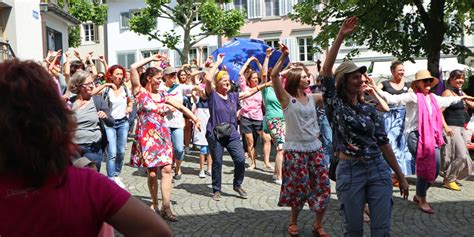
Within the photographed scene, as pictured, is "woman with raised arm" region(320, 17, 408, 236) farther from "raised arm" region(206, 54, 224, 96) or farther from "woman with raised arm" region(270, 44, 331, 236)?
"raised arm" region(206, 54, 224, 96)

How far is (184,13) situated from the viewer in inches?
1312

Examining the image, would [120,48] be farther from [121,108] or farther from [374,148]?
[374,148]

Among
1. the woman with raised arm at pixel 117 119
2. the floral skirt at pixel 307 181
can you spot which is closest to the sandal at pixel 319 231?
the floral skirt at pixel 307 181

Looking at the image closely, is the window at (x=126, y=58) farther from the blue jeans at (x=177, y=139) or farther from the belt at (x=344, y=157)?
the belt at (x=344, y=157)

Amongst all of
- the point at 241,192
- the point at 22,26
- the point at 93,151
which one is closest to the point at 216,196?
the point at 241,192

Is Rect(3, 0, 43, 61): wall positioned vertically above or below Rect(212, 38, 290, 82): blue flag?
above

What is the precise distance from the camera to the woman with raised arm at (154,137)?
662 cm

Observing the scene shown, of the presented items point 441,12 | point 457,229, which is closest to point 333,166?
point 457,229

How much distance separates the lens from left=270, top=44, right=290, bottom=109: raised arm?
5.42 m

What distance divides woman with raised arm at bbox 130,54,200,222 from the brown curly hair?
4.85 meters

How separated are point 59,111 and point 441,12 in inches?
603

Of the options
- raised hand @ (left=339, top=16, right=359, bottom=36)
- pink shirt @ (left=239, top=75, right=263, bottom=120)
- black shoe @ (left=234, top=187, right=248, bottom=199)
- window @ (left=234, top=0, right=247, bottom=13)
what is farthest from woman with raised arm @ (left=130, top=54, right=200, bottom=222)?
window @ (left=234, top=0, right=247, bottom=13)

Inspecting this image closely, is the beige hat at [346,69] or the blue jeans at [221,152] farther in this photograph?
the blue jeans at [221,152]

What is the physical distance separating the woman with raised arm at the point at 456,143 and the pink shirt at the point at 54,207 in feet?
23.9
